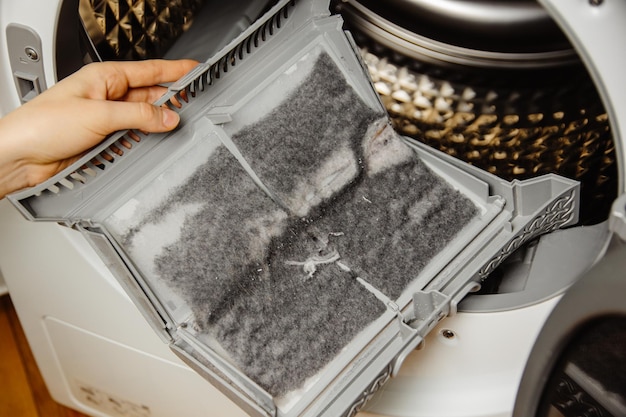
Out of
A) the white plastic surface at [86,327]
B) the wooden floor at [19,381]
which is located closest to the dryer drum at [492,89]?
the white plastic surface at [86,327]

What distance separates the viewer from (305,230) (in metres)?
0.76

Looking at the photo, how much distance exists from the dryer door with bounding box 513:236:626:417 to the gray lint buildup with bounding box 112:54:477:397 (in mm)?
162

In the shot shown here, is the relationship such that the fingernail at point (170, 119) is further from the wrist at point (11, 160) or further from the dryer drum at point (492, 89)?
the dryer drum at point (492, 89)

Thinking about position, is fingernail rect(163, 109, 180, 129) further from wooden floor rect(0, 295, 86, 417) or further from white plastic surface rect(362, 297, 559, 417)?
wooden floor rect(0, 295, 86, 417)

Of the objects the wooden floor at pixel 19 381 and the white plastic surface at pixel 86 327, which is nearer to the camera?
the white plastic surface at pixel 86 327

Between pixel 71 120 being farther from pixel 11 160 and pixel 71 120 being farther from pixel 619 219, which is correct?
pixel 619 219

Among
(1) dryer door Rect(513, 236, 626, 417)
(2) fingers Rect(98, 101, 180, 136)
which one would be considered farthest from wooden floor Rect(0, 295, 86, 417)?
(1) dryer door Rect(513, 236, 626, 417)

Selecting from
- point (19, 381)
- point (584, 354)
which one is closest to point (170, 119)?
point (584, 354)

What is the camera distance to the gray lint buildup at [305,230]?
70cm

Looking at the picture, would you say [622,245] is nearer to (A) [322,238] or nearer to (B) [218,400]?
(A) [322,238]

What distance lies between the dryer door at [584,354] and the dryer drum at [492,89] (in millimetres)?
308

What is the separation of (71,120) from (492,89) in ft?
1.59

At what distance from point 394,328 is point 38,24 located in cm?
42

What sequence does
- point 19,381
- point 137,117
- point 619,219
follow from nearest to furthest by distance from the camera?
point 619,219 → point 137,117 → point 19,381
